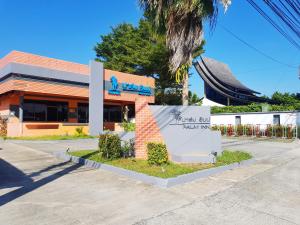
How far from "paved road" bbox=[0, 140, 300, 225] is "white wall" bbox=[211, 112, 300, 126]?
19317 millimetres

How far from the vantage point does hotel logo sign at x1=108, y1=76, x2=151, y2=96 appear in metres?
25.6

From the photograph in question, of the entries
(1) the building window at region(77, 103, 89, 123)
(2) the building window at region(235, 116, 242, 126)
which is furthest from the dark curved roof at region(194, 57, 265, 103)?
(1) the building window at region(77, 103, 89, 123)

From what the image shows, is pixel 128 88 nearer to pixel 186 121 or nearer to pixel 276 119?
pixel 276 119

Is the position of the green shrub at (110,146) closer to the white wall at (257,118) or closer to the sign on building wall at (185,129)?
the sign on building wall at (185,129)

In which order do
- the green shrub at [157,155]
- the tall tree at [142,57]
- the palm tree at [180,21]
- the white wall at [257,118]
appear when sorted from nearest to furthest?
the green shrub at [157,155] < the palm tree at [180,21] < the white wall at [257,118] < the tall tree at [142,57]

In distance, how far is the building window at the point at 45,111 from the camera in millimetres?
22047

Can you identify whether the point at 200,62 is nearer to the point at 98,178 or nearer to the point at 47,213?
the point at 98,178

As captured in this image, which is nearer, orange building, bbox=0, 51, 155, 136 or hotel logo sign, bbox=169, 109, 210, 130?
hotel logo sign, bbox=169, 109, 210, 130

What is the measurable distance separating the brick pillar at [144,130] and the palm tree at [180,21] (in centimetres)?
190

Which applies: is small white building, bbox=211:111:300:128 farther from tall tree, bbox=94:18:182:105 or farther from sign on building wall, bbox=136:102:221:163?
sign on building wall, bbox=136:102:221:163

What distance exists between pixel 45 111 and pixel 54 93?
323 cm

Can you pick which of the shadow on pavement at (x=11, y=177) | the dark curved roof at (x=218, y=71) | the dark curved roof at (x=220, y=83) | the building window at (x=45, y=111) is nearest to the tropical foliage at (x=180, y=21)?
the shadow on pavement at (x=11, y=177)

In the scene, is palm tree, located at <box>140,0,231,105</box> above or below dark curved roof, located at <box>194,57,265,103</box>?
below

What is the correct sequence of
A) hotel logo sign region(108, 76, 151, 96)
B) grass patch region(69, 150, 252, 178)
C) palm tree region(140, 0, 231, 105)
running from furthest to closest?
hotel logo sign region(108, 76, 151, 96) < palm tree region(140, 0, 231, 105) < grass patch region(69, 150, 252, 178)
